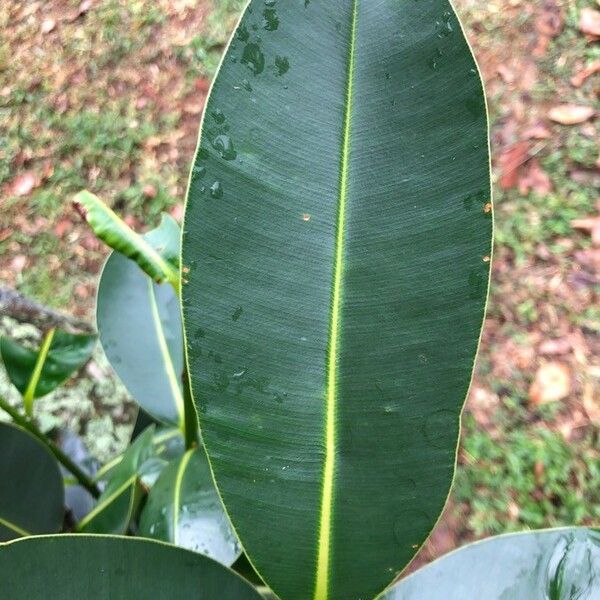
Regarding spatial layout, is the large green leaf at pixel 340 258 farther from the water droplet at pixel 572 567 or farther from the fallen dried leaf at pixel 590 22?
the fallen dried leaf at pixel 590 22

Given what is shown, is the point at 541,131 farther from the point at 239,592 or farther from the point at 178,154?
the point at 239,592

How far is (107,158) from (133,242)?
1.61 m

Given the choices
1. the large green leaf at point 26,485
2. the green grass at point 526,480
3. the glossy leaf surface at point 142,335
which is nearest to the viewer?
the large green leaf at point 26,485

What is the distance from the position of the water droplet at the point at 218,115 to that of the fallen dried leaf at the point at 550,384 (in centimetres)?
121

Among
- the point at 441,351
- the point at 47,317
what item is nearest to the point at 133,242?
the point at 441,351

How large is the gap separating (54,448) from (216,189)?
0.50 metres

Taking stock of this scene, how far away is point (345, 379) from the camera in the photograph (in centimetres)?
43

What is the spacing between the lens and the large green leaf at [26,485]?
0.66 m

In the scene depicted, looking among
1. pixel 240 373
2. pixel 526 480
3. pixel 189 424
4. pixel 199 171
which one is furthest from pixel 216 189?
pixel 526 480

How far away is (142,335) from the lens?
0.90 metres

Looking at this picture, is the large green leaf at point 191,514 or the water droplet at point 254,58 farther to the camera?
the large green leaf at point 191,514

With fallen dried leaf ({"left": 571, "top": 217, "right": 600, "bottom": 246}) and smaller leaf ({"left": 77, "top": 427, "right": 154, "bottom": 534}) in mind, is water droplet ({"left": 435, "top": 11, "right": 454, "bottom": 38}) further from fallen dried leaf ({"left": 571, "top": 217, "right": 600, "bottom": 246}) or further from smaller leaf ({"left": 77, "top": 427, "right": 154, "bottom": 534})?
fallen dried leaf ({"left": 571, "top": 217, "right": 600, "bottom": 246})

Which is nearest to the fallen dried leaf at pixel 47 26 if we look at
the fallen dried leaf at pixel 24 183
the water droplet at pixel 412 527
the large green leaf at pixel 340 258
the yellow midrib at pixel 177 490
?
the fallen dried leaf at pixel 24 183

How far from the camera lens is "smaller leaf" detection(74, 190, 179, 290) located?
1.65 ft
